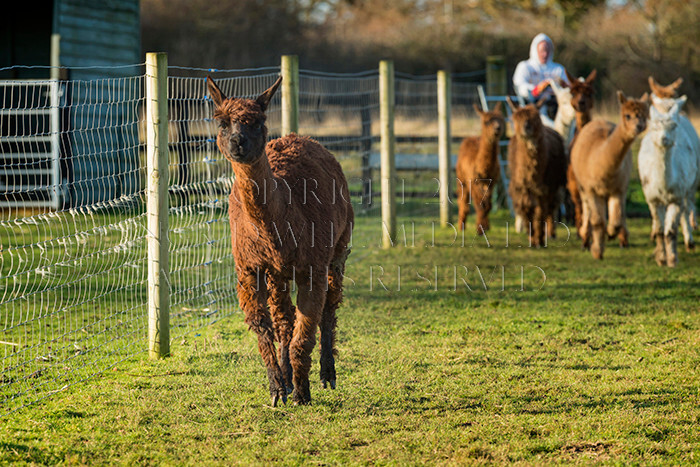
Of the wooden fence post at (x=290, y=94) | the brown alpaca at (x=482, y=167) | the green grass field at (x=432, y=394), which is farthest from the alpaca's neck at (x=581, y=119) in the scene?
the wooden fence post at (x=290, y=94)

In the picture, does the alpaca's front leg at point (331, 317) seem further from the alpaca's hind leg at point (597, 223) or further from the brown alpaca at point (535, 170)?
the brown alpaca at point (535, 170)

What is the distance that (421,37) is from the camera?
29.4 meters

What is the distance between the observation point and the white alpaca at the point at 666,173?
27.7ft

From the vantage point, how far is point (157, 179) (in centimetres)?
543

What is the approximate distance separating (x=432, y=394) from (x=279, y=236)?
4.15ft

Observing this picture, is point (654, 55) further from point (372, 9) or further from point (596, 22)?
point (372, 9)

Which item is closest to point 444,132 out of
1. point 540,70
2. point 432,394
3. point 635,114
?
point 540,70

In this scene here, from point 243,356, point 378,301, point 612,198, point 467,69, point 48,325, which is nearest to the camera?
point 243,356

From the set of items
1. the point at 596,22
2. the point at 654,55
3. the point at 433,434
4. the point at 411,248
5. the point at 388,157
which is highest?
the point at 596,22

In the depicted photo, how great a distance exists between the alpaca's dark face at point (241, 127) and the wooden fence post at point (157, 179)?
1.12m

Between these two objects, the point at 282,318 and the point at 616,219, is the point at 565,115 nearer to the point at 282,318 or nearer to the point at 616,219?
the point at 616,219

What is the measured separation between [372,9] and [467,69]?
12275 mm

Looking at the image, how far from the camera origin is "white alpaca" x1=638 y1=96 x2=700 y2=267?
8453 mm

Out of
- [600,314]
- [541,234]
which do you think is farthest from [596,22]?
[600,314]
